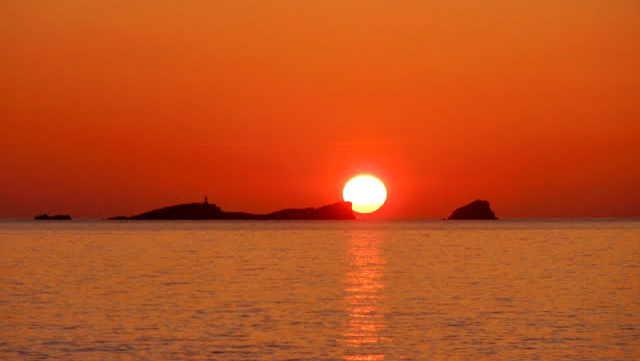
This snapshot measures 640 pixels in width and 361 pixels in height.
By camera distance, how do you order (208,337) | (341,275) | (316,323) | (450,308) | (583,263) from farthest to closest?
(583,263) → (341,275) → (450,308) → (316,323) → (208,337)

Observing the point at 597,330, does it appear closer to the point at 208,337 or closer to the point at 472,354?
the point at 472,354

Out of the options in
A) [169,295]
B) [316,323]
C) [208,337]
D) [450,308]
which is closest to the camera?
[208,337]

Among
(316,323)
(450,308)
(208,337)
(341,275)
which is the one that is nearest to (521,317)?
(450,308)

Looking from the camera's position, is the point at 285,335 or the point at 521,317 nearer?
the point at 285,335

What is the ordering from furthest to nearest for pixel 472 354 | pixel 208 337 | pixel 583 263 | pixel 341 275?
pixel 583 263 < pixel 341 275 < pixel 208 337 < pixel 472 354

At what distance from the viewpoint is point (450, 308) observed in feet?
179

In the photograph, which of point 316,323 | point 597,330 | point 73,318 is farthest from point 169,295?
point 597,330

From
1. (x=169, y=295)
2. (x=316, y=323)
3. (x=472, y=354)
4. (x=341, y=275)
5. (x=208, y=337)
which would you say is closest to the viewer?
(x=472, y=354)

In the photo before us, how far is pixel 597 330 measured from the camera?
45.0 m

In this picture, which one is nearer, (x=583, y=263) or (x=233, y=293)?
(x=233, y=293)

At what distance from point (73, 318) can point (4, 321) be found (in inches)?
132

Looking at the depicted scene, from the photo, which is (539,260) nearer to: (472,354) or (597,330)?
(597,330)

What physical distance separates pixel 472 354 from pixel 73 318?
2175cm

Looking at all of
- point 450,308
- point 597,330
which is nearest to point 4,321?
point 450,308
